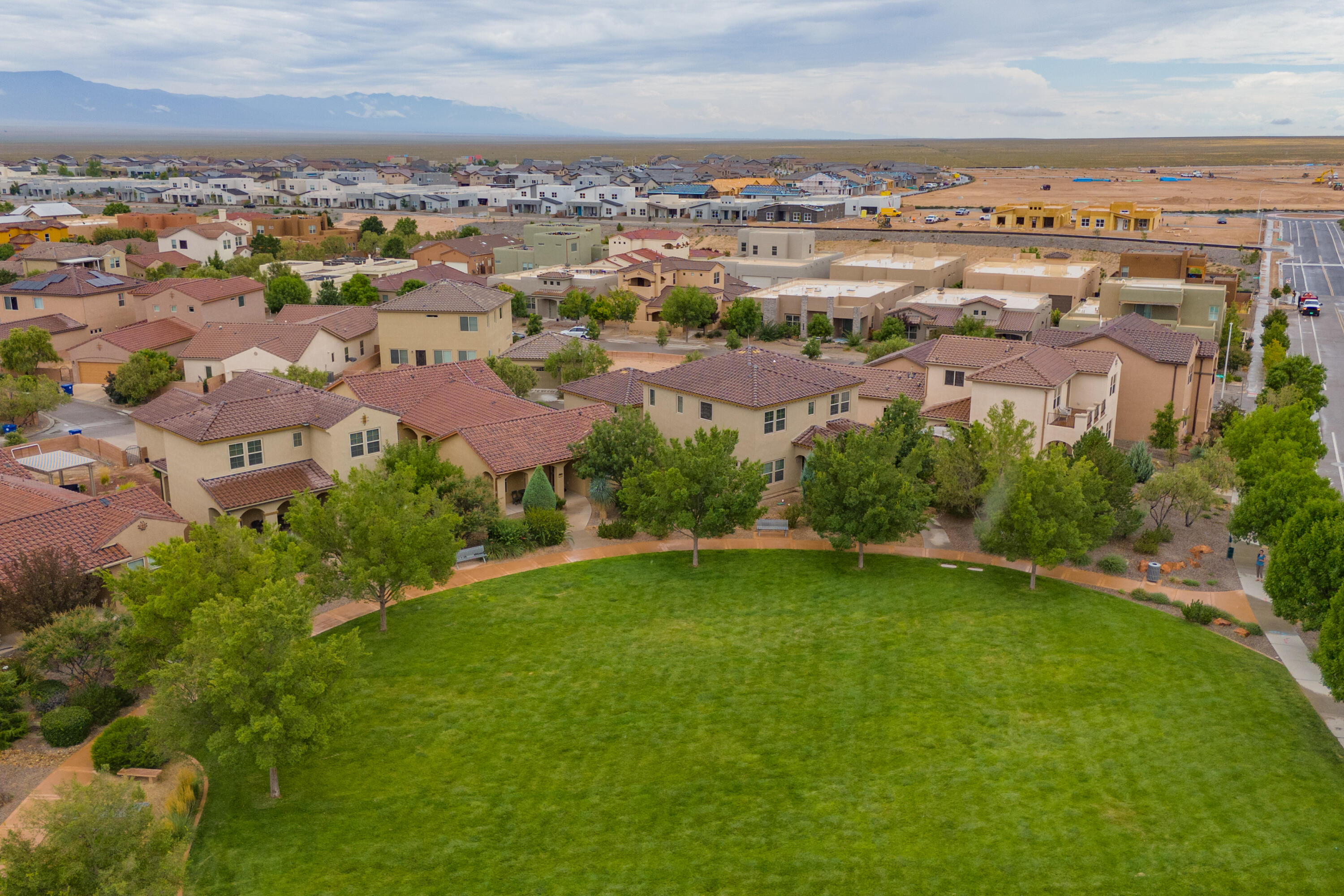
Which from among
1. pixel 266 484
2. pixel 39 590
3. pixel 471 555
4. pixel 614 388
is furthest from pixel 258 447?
pixel 614 388

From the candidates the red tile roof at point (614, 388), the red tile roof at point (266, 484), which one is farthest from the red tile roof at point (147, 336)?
the red tile roof at point (266, 484)

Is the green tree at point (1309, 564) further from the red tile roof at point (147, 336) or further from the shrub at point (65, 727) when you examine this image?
the red tile roof at point (147, 336)

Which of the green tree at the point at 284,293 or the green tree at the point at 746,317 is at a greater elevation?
the green tree at the point at 284,293

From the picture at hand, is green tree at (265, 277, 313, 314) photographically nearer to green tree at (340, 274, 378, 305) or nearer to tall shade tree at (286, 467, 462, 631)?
green tree at (340, 274, 378, 305)

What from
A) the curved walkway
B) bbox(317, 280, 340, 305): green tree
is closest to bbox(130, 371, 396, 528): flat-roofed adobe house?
the curved walkway

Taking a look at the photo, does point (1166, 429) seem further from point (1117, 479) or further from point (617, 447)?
point (617, 447)

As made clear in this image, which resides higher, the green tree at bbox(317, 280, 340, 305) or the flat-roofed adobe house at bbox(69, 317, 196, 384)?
the green tree at bbox(317, 280, 340, 305)
